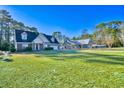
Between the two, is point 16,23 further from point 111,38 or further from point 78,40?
point 111,38

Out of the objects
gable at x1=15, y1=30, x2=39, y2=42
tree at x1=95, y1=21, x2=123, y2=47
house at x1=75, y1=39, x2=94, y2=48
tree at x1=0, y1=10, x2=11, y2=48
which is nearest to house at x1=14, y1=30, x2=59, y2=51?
gable at x1=15, y1=30, x2=39, y2=42

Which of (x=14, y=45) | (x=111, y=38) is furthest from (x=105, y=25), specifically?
(x=14, y=45)

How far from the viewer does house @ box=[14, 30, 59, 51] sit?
4535 millimetres

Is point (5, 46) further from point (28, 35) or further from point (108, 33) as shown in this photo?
point (108, 33)

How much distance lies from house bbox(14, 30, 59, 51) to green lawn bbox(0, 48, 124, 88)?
18 centimetres

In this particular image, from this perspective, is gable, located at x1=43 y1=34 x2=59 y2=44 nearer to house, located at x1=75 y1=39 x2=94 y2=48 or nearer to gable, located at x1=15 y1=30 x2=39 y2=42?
gable, located at x1=15 y1=30 x2=39 y2=42

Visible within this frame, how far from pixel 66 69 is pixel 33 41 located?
947 mm

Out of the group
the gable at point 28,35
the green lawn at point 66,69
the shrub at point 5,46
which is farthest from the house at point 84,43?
the shrub at point 5,46

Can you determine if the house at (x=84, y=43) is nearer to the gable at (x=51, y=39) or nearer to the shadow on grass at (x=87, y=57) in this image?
the shadow on grass at (x=87, y=57)

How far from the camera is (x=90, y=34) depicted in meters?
4.46

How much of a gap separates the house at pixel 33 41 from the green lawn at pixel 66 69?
0.18 m

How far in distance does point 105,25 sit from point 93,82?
3.78 ft

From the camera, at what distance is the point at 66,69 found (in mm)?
4203
